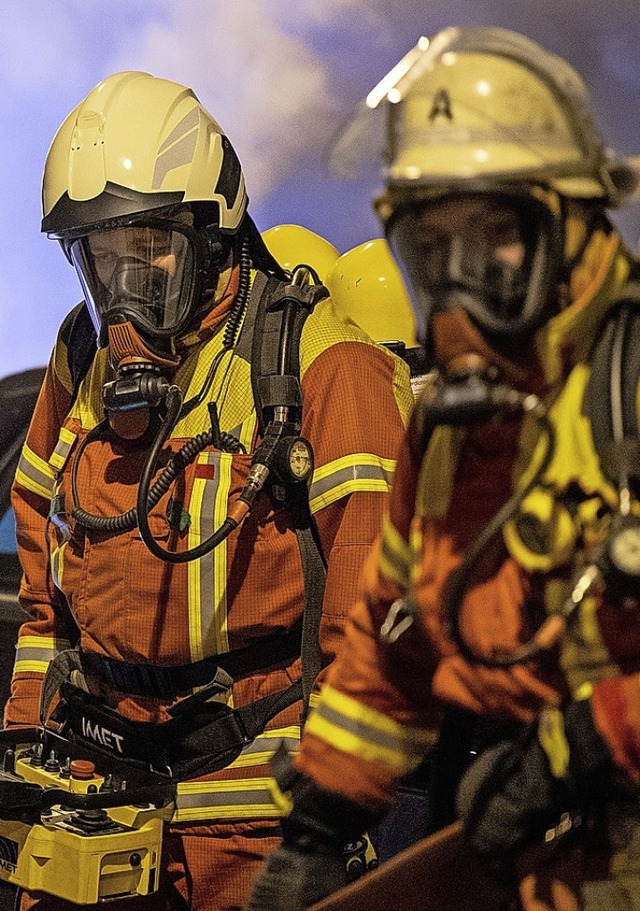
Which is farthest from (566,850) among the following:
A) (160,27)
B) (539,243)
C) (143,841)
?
(160,27)

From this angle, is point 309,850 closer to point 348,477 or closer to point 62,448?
point 348,477

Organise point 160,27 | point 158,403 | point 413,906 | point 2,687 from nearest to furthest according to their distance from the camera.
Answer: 1. point 413,906
2. point 158,403
3. point 2,687
4. point 160,27

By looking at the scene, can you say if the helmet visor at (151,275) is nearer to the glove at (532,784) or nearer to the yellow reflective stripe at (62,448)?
the yellow reflective stripe at (62,448)

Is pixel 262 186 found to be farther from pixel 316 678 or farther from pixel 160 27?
pixel 316 678

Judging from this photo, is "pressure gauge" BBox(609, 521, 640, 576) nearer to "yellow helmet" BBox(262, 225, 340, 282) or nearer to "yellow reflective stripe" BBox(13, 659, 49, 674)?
"yellow reflective stripe" BBox(13, 659, 49, 674)

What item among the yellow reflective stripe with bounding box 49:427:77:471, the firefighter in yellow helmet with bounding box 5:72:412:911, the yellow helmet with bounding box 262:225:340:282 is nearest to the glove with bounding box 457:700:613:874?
the firefighter in yellow helmet with bounding box 5:72:412:911

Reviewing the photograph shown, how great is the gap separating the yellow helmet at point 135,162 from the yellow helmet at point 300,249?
548 mm

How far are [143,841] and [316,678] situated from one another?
12.9 inches

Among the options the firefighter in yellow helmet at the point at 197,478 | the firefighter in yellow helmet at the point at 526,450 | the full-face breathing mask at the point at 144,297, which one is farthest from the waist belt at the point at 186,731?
the firefighter in yellow helmet at the point at 526,450

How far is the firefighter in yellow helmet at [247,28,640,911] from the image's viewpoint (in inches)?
45.1

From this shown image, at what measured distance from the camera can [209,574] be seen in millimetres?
1824

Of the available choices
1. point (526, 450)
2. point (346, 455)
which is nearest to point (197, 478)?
point (346, 455)

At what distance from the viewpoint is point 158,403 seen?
6.28 ft

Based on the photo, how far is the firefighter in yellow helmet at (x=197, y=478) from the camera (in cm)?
181
